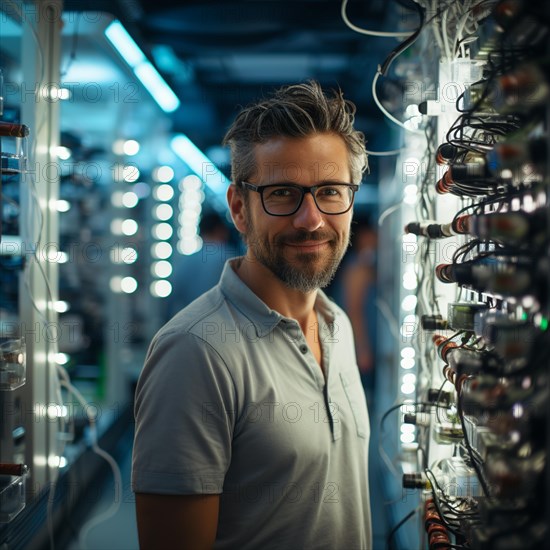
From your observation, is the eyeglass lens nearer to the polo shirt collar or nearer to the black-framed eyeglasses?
the black-framed eyeglasses

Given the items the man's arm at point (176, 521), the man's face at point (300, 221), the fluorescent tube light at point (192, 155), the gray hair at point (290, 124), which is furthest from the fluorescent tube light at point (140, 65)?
the man's arm at point (176, 521)

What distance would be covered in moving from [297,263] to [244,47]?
3.19 metres

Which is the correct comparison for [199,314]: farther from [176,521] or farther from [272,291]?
[176,521]

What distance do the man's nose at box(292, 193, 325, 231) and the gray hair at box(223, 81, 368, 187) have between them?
20 cm

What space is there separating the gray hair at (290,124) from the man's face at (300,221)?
0.09ft

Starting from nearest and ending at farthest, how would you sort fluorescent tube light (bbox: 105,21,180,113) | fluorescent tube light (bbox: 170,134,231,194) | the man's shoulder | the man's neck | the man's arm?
the man's arm → the man's shoulder → the man's neck → fluorescent tube light (bbox: 105,21,180,113) → fluorescent tube light (bbox: 170,134,231,194)

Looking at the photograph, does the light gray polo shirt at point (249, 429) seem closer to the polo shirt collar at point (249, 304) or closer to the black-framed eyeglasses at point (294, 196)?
the polo shirt collar at point (249, 304)

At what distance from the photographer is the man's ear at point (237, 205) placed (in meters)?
1.96

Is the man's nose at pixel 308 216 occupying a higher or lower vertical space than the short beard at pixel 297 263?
higher

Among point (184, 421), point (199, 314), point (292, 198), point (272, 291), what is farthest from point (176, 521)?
point (292, 198)

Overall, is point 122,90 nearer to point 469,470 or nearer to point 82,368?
point 82,368

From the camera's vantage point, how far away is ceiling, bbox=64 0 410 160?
4.03 meters

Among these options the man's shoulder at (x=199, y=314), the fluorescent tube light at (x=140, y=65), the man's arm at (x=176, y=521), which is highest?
the fluorescent tube light at (x=140, y=65)

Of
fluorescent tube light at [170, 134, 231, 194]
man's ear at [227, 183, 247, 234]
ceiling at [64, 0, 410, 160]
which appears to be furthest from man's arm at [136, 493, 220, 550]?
fluorescent tube light at [170, 134, 231, 194]
